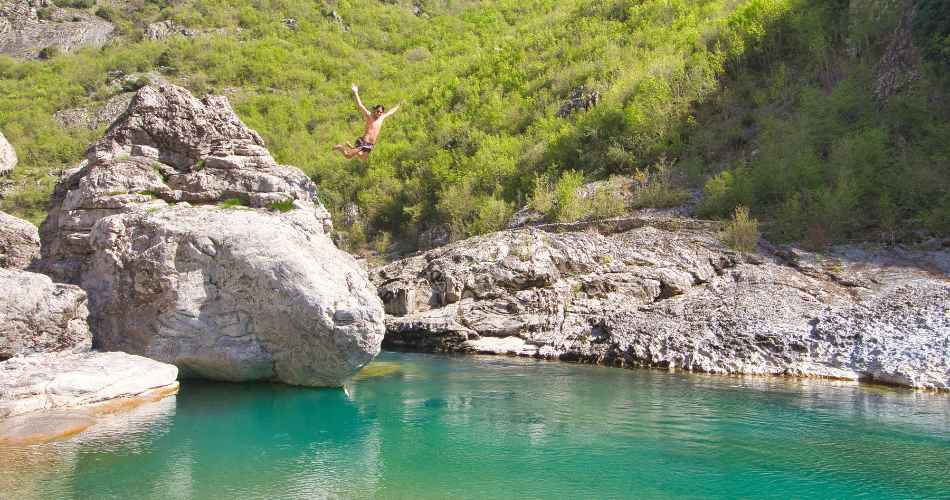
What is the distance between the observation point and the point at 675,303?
12.1m

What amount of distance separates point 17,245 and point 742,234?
563 inches

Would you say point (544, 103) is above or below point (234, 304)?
above

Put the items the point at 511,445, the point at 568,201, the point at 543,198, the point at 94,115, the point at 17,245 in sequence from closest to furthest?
1. the point at 511,445
2. the point at 17,245
3. the point at 568,201
4. the point at 543,198
5. the point at 94,115

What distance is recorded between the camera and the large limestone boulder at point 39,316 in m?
7.80

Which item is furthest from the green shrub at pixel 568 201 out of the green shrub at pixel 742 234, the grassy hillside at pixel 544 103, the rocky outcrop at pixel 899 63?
the rocky outcrop at pixel 899 63

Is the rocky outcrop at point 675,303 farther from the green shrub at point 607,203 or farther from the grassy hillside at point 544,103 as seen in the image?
the grassy hillside at point 544,103

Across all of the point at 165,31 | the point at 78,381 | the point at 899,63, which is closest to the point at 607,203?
the point at 899,63

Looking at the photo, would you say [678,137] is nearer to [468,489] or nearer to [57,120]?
[468,489]

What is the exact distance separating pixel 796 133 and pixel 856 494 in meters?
13.8

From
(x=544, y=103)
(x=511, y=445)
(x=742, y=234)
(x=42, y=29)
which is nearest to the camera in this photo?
(x=511, y=445)

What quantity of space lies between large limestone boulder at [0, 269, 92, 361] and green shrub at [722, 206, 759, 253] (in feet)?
40.8

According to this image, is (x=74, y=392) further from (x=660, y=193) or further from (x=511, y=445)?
(x=660, y=193)

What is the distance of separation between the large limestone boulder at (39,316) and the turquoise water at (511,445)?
174cm

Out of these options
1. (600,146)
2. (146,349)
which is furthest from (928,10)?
(146,349)
